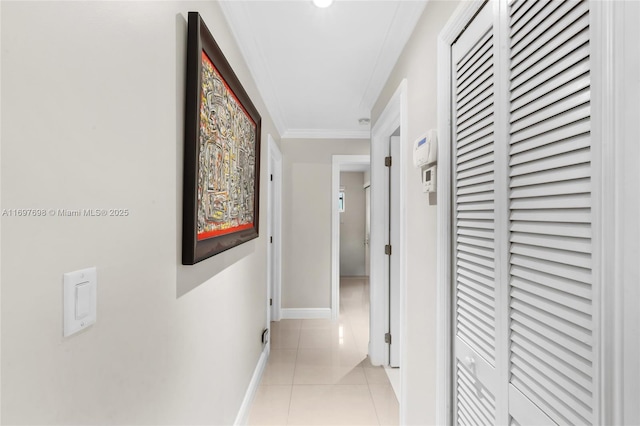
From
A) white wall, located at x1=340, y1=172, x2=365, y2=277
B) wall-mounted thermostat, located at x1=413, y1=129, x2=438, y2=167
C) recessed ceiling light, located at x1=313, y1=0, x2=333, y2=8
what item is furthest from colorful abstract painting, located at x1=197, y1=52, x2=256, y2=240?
white wall, located at x1=340, y1=172, x2=365, y2=277

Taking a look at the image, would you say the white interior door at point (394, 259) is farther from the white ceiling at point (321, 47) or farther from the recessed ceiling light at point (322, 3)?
the recessed ceiling light at point (322, 3)

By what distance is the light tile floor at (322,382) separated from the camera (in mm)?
2182

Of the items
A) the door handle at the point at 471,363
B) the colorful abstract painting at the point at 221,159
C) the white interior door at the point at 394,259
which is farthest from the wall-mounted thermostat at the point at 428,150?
the white interior door at the point at 394,259

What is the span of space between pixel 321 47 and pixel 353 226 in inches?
207

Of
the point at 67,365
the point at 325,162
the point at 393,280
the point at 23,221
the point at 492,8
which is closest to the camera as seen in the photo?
the point at 23,221

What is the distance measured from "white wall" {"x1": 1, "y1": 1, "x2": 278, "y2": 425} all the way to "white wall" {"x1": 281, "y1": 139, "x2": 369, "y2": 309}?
2859 mm

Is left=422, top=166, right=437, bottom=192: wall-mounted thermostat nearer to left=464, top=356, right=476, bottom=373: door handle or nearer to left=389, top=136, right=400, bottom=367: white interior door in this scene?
left=464, top=356, right=476, bottom=373: door handle

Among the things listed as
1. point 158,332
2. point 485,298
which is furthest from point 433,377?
point 158,332

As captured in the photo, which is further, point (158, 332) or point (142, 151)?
point (158, 332)

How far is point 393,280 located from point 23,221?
2.71 metres

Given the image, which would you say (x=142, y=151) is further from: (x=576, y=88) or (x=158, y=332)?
(x=576, y=88)

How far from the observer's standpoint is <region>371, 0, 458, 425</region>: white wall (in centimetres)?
146

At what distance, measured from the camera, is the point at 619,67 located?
57 centimetres

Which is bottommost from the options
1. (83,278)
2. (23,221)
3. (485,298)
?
(485,298)
